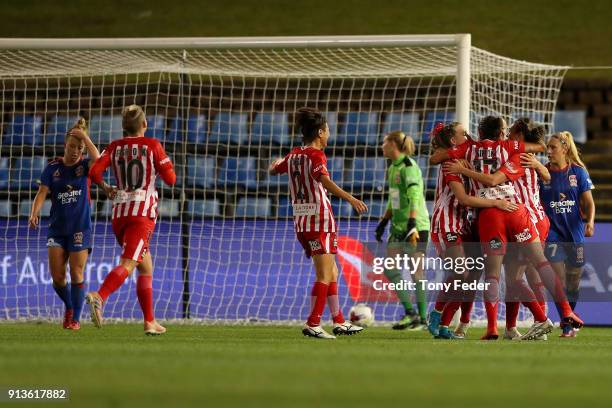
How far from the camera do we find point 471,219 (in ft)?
25.0

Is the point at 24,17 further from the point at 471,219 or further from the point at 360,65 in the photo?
the point at 471,219

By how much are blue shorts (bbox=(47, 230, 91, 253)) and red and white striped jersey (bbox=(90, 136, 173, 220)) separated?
113 centimetres

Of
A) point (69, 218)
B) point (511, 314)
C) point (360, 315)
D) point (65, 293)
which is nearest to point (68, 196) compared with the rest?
point (69, 218)

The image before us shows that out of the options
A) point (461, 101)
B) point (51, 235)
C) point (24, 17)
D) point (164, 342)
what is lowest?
point (164, 342)

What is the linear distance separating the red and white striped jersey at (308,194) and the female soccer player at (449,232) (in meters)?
0.78

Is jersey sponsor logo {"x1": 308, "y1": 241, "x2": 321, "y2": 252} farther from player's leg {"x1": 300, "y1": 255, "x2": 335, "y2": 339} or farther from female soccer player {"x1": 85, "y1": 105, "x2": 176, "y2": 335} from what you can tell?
female soccer player {"x1": 85, "y1": 105, "x2": 176, "y2": 335}

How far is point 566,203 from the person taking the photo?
8688 millimetres

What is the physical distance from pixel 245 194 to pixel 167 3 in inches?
358

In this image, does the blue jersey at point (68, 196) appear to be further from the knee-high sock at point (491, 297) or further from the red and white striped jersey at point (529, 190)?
the red and white striped jersey at point (529, 190)

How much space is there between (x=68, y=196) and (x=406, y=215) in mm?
2766

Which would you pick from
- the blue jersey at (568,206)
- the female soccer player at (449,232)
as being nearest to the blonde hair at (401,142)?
the blue jersey at (568,206)

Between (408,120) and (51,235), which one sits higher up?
(408,120)

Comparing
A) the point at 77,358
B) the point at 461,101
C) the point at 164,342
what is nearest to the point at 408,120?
the point at 461,101

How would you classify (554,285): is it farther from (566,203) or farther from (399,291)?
(399,291)
